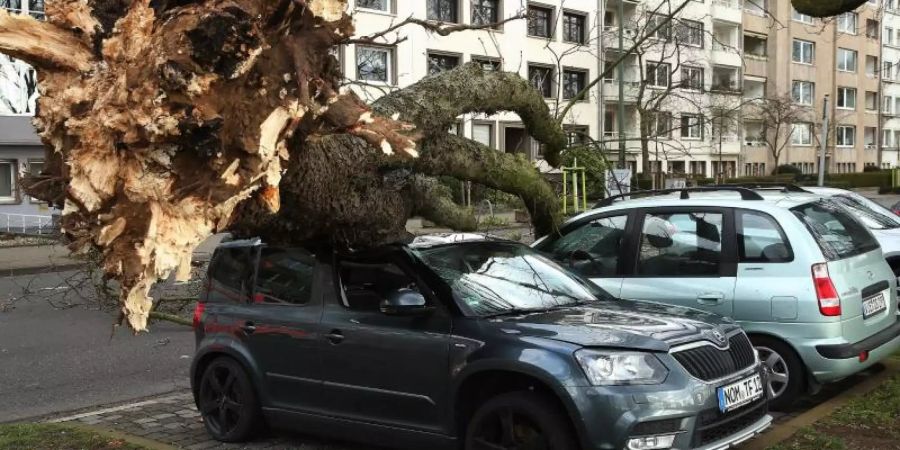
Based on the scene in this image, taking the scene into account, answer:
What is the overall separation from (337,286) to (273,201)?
189cm

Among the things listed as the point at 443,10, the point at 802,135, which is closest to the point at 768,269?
the point at 443,10

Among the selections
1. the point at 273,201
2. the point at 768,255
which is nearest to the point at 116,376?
the point at 273,201

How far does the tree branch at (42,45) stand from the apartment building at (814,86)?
53.6m

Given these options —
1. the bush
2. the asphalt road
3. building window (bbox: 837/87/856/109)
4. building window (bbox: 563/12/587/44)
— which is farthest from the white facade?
the asphalt road

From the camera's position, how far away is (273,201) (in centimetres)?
378

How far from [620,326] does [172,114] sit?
2.67 m

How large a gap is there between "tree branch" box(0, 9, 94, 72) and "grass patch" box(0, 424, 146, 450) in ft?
10.1

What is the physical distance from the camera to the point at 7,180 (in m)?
31.1

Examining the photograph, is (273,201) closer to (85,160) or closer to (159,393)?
(85,160)

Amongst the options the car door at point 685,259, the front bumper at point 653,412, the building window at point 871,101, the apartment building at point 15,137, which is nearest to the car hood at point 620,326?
the front bumper at point 653,412

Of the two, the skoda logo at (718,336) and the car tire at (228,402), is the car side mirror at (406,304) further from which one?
the skoda logo at (718,336)

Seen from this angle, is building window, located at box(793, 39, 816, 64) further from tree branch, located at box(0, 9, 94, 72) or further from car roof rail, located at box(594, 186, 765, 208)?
tree branch, located at box(0, 9, 94, 72)

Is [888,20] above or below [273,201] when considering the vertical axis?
above

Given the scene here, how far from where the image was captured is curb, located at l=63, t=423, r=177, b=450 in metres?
5.81
